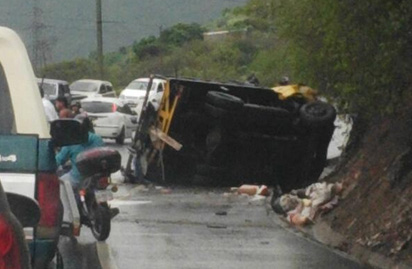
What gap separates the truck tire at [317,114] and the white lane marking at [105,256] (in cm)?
806

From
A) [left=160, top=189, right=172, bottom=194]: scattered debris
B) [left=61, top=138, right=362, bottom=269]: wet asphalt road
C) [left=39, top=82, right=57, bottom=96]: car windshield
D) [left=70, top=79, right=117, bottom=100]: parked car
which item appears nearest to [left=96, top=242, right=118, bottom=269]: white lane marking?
[left=61, top=138, right=362, bottom=269]: wet asphalt road

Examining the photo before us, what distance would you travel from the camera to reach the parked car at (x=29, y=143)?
7238 mm

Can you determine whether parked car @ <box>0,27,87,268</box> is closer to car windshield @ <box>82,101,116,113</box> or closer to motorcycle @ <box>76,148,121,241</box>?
motorcycle @ <box>76,148,121,241</box>

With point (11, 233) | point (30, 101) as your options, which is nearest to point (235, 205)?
point (30, 101)

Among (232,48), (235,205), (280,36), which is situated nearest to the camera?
(280,36)

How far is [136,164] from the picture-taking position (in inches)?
1038

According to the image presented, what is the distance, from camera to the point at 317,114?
75.8ft

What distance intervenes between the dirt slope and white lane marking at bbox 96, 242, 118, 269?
301 cm

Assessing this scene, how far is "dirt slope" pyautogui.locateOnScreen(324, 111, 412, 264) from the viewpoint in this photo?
593 inches

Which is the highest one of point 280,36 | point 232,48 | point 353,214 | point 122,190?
point 280,36

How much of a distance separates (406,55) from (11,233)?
34.1 feet

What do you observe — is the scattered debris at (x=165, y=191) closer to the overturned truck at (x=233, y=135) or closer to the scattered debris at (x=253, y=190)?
the overturned truck at (x=233, y=135)

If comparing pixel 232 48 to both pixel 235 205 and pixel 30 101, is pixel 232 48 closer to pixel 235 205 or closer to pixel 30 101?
pixel 235 205

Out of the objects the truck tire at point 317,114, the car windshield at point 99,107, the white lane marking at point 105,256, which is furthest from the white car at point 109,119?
the white lane marking at point 105,256
